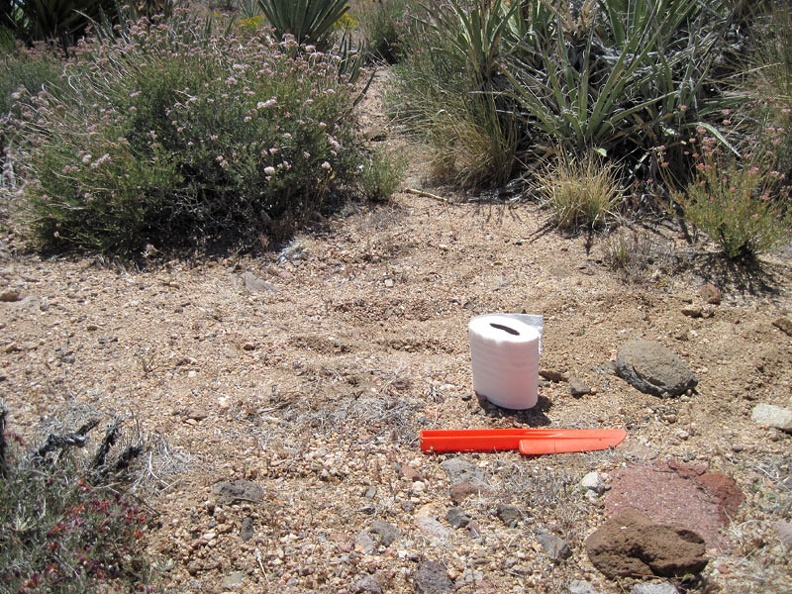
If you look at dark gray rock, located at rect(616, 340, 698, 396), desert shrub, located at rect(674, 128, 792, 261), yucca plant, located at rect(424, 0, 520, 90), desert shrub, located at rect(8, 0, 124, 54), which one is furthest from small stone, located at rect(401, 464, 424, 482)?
desert shrub, located at rect(8, 0, 124, 54)

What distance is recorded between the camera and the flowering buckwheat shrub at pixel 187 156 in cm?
484

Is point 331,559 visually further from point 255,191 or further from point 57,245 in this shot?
point 57,245

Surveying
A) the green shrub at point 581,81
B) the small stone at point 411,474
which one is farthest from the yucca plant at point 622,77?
the small stone at point 411,474

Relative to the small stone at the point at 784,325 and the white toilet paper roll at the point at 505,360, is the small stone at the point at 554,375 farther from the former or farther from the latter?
the small stone at the point at 784,325

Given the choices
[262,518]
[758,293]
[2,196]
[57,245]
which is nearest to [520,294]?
[758,293]

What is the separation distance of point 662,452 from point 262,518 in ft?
4.99

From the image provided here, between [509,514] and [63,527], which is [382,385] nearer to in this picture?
A: [509,514]

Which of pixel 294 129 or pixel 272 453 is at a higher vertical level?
pixel 294 129

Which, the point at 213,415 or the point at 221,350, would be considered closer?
the point at 213,415

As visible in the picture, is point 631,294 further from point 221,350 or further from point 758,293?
point 221,350

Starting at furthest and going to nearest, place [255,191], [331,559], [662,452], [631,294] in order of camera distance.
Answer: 1. [255,191]
2. [631,294]
3. [662,452]
4. [331,559]

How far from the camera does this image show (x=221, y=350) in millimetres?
3840

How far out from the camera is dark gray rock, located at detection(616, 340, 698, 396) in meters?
3.45

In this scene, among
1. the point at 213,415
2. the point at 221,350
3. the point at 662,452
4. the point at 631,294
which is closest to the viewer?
the point at 662,452
